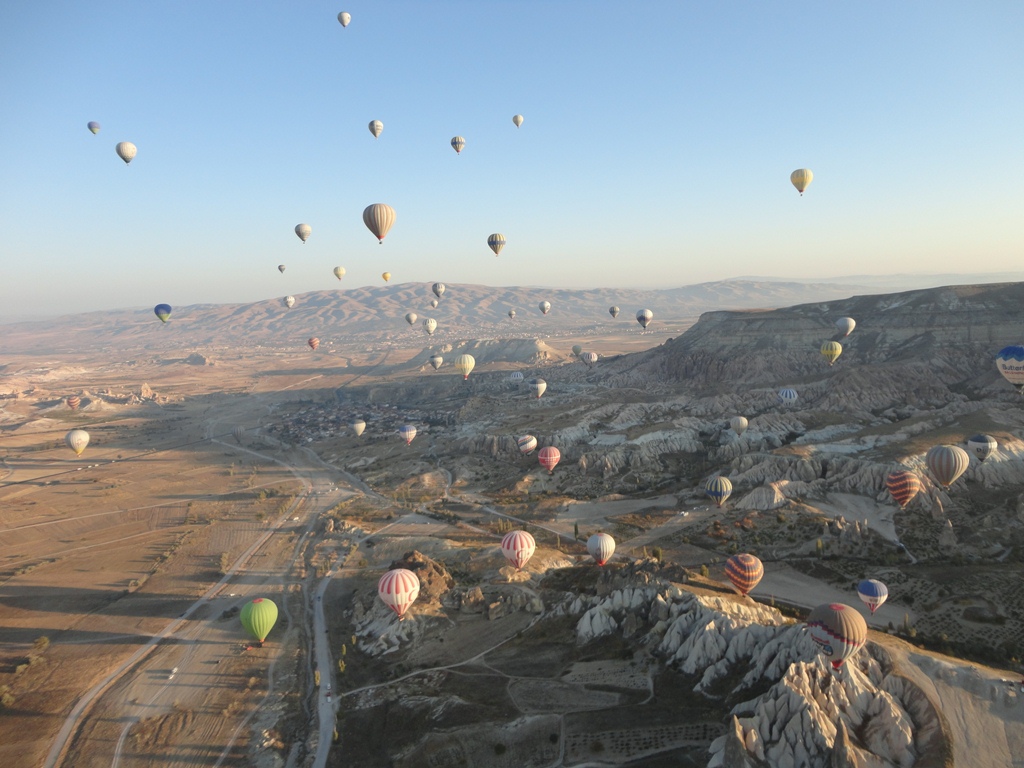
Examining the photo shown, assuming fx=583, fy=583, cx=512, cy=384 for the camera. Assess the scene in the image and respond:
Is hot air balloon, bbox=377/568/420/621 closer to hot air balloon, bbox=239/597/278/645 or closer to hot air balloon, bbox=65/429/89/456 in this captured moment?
hot air balloon, bbox=239/597/278/645

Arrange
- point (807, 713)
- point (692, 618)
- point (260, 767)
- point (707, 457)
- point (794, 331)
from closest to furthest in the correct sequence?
point (807, 713), point (260, 767), point (692, 618), point (707, 457), point (794, 331)

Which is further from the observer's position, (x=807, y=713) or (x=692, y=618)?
(x=692, y=618)

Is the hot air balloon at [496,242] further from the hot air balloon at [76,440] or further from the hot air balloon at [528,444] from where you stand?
the hot air balloon at [76,440]

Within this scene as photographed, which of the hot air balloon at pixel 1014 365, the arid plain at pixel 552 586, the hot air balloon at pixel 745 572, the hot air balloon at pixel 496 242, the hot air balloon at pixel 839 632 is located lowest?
the arid plain at pixel 552 586

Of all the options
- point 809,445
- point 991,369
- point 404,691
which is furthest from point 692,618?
point 991,369

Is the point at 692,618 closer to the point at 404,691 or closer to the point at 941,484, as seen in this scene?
the point at 404,691

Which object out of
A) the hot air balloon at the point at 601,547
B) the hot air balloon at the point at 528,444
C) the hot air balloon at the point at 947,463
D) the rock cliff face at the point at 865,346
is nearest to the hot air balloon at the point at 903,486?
the hot air balloon at the point at 947,463
